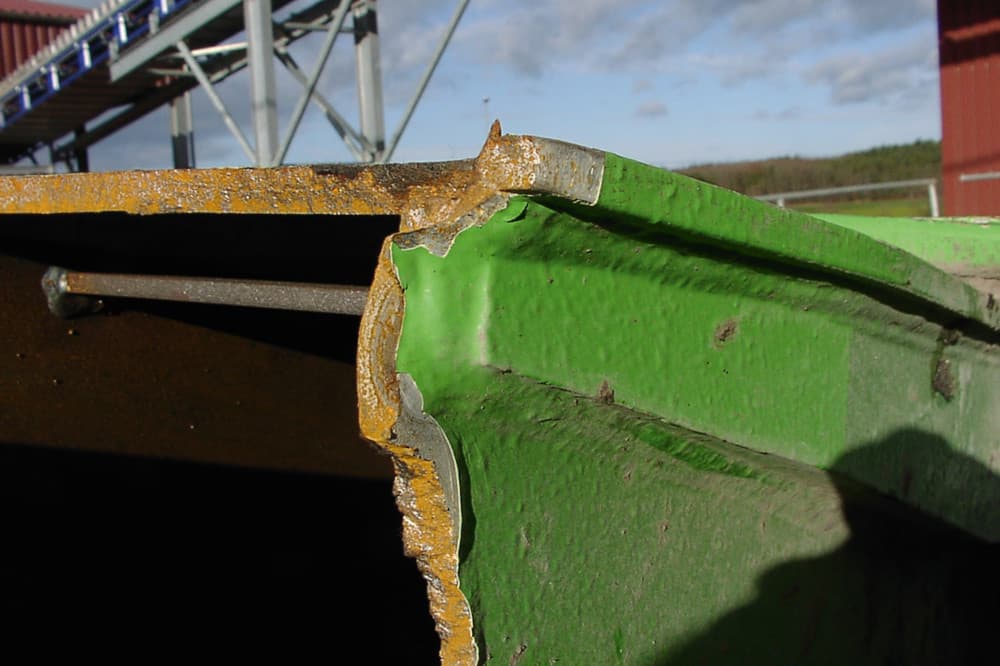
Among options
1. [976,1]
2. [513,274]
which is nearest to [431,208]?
[513,274]

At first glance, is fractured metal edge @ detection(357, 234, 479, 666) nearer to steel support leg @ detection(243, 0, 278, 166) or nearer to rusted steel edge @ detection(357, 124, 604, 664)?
rusted steel edge @ detection(357, 124, 604, 664)

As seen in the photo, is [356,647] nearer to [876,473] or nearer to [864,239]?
[876,473]

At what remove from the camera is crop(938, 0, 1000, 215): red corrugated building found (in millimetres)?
9133

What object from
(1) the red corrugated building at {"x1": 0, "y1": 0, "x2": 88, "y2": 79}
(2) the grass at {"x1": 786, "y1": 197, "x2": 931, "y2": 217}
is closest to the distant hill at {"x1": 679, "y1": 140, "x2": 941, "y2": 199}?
(2) the grass at {"x1": 786, "y1": 197, "x2": 931, "y2": 217}

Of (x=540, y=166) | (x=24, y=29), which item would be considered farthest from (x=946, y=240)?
(x=24, y=29)

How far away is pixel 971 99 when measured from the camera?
31.0 feet

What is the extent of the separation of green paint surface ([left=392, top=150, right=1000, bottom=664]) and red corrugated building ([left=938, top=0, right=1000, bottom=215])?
8.48 meters

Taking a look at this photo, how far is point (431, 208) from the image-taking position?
0.93m

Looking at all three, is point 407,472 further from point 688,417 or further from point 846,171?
point 846,171

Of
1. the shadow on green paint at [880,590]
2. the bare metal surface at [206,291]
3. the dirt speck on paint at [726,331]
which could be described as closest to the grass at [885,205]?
the shadow on green paint at [880,590]

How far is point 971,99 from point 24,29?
16.9m

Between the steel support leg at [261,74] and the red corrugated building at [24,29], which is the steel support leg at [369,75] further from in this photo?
the red corrugated building at [24,29]

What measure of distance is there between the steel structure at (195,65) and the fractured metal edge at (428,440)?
24.6ft

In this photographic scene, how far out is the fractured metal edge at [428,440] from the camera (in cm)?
88
